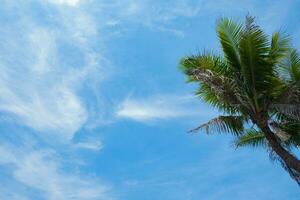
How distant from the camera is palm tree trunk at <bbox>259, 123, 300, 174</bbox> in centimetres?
1556

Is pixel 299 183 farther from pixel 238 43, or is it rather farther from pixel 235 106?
pixel 238 43

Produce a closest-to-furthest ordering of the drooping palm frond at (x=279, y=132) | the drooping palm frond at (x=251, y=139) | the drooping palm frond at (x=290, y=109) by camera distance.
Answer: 1. the drooping palm frond at (x=290, y=109)
2. the drooping palm frond at (x=279, y=132)
3. the drooping palm frond at (x=251, y=139)

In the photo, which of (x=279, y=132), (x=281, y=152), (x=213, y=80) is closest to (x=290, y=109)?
(x=279, y=132)

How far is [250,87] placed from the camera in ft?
55.6

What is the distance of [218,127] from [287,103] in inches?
105

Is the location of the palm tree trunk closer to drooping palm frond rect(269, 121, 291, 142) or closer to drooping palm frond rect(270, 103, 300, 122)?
drooping palm frond rect(269, 121, 291, 142)

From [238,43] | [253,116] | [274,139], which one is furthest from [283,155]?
[238,43]

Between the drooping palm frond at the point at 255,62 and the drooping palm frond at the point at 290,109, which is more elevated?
the drooping palm frond at the point at 255,62

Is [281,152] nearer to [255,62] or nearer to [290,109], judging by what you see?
[290,109]

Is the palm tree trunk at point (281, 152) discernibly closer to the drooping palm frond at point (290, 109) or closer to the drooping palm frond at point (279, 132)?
the drooping palm frond at point (279, 132)

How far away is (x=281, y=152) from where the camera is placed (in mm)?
15945

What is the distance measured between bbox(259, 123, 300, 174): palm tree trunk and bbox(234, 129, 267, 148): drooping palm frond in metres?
2.64

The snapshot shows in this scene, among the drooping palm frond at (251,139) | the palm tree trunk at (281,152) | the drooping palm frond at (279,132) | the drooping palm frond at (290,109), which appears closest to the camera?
the palm tree trunk at (281,152)

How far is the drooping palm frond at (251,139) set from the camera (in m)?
19.0
